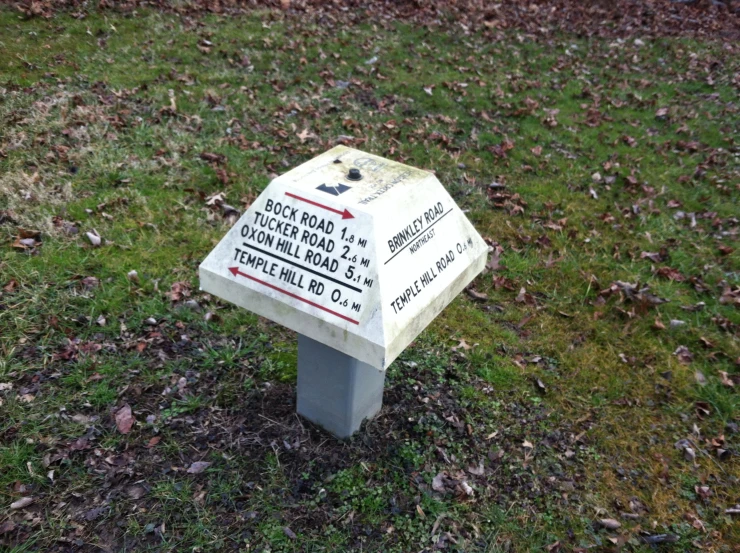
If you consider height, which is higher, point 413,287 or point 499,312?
point 413,287

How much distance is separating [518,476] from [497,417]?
18.2 inches

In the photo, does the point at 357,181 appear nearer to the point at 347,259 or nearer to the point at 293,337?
the point at 347,259

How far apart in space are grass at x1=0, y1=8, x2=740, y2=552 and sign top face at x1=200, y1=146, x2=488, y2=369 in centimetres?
112

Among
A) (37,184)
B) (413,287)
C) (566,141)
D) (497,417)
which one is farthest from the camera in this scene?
(566,141)

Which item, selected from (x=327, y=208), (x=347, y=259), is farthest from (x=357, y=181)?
(x=347, y=259)

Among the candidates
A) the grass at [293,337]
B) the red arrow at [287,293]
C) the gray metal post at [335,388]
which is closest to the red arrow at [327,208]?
the red arrow at [287,293]

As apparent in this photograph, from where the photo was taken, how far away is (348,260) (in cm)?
254

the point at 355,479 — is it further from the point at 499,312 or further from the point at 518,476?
the point at 499,312

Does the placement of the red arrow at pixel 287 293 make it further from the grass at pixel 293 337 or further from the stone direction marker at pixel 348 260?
the grass at pixel 293 337

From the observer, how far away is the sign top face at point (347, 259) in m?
2.48

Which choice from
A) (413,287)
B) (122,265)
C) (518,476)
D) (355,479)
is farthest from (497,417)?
(122,265)

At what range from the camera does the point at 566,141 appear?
7.60 metres

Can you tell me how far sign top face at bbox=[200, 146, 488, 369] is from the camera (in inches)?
97.8

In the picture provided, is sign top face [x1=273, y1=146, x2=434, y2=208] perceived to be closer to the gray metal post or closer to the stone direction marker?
the stone direction marker
